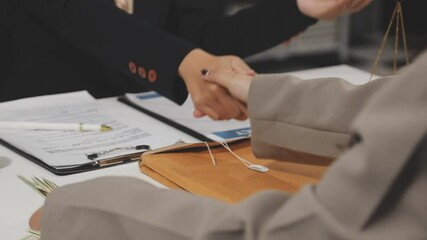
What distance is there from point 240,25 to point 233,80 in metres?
0.64

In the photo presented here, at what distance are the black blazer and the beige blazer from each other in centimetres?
69

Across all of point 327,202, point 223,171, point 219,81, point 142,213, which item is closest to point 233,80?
point 219,81

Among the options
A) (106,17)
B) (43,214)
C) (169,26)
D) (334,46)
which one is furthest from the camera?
(334,46)

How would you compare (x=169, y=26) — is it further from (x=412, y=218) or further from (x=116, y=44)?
(x=412, y=218)

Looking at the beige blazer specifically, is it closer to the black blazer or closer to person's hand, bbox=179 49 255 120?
person's hand, bbox=179 49 255 120

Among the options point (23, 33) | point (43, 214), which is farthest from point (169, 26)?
point (43, 214)

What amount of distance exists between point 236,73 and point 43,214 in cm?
58

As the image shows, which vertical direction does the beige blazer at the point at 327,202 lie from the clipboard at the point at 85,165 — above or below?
above

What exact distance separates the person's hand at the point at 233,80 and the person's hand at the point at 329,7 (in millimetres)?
269

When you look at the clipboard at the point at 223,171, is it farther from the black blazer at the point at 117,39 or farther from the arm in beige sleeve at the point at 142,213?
the black blazer at the point at 117,39

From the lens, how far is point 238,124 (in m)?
1.26

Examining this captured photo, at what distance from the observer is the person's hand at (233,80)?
1.13 m

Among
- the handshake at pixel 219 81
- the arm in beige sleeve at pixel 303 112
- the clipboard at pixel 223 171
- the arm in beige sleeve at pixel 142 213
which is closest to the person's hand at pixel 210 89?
the handshake at pixel 219 81

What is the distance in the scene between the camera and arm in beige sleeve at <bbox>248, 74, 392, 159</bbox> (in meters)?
0.83
